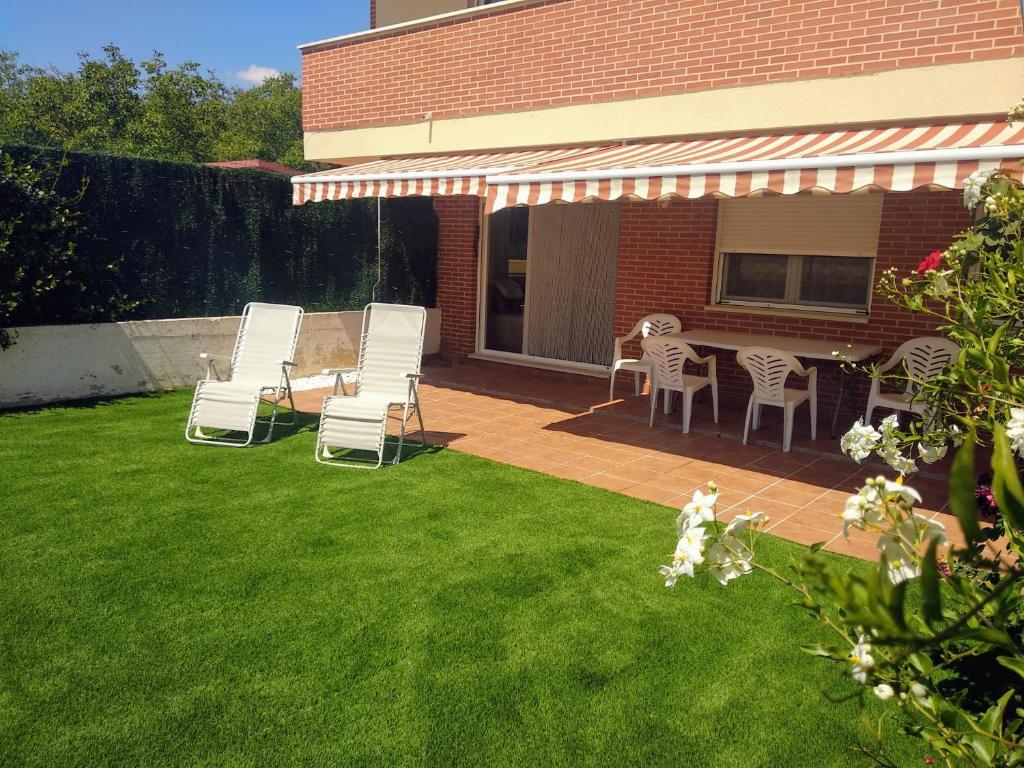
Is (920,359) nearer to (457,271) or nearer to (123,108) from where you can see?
(457,271)

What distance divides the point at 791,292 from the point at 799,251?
2.36ft

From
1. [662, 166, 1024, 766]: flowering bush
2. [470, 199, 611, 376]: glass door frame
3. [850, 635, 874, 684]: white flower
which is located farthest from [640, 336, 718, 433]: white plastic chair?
[850, 635, 874, 684]: white flower

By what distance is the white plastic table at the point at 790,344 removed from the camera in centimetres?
1049

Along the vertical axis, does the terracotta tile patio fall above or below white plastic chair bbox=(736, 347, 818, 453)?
below

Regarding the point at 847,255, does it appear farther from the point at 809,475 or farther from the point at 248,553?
the point at 248,553

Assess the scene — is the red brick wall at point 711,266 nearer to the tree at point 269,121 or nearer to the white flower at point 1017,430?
the white flower at point 1017,430

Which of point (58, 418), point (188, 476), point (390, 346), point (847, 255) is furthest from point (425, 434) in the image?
point (847, 255)

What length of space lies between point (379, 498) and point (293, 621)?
2.70 metres

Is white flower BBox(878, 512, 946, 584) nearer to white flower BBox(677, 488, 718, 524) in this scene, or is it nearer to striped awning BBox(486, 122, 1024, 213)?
white flower BBox(677, 488, 718, 524)

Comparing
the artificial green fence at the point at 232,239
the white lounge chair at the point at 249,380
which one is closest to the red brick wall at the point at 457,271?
the artificial green fence at the point at 232,239

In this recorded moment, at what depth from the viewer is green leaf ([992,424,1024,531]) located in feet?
4.38

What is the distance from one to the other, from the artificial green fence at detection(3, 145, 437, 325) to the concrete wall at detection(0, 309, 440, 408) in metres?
0.36

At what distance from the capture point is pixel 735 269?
13.0 metres

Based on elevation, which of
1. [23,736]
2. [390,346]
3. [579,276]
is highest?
[579,276]
